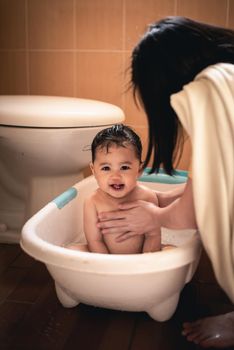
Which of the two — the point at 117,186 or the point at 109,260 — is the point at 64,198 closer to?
the point at 117,186

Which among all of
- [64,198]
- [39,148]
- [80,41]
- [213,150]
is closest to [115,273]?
[213,150]

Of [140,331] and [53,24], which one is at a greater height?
[53,24]

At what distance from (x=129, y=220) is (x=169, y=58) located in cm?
38

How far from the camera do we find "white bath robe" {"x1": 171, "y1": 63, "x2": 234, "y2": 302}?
31.8 inches

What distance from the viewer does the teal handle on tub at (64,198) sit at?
1155 millimetres

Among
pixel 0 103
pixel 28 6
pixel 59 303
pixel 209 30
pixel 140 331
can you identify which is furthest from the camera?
pixel 28 6

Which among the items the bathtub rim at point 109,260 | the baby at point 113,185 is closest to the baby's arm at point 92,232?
the baby at point 113,185

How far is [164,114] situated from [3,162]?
82 cm

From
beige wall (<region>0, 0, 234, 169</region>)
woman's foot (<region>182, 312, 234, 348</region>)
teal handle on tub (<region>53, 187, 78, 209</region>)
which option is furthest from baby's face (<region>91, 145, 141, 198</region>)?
beige wall (<region>0, 0, 234, 169</region>)

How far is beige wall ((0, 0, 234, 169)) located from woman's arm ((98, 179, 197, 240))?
3.04 ft

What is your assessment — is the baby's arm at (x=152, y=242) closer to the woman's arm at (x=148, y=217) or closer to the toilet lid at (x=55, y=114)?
the woman's arm at (x=148, y=217)

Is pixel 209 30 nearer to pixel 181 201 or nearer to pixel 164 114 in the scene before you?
pixel 164 114

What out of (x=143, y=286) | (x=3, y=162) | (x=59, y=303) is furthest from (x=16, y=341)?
(x=3, y=162)

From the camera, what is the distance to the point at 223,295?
1156 millimetres
